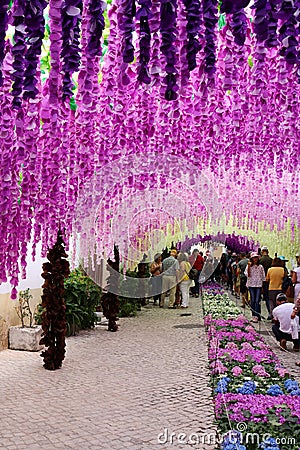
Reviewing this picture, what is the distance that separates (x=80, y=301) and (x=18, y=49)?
7897mm

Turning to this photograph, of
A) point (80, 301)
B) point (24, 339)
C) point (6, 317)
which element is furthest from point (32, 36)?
point (80, 301)

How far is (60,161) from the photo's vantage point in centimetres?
364

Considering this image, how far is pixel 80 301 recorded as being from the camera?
9148mm

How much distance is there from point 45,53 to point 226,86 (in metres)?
1.79

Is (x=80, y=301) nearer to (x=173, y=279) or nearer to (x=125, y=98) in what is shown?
(x=173, y=279)

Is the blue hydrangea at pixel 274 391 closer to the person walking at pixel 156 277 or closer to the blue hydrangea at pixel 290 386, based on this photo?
the blue hydrangea at pixel 290 386

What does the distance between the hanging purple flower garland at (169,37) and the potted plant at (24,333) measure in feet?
21.1

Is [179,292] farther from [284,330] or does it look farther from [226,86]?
[226,86]

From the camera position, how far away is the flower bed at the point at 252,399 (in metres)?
2.99

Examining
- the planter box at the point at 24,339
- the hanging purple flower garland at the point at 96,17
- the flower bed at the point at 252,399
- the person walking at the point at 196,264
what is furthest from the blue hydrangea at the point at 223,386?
the person walking at the point at 196,264

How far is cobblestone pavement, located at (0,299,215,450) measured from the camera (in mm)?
4023

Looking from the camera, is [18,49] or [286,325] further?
[286,325]

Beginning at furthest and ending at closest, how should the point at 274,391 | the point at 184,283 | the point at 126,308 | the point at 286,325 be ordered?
the point at 184,283 < the point at 126,308 < the point at 286,325 < the point at 274,391

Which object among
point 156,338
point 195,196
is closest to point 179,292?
point 195,196
